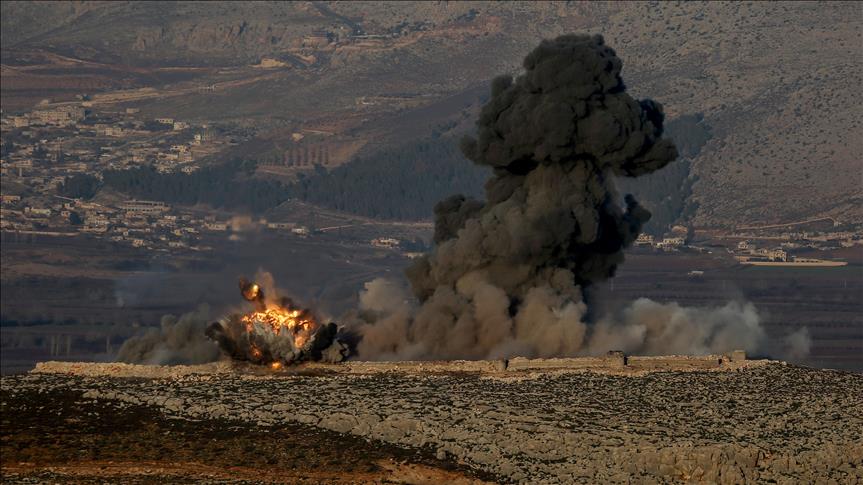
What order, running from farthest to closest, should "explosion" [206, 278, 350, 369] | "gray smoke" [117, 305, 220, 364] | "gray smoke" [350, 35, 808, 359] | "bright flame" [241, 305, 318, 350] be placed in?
"gray smoke" [350, 35, 808, 359], "gray smoke" [117, 305, 220, 364], "bright flame" [241, 305, 318, 350], "explosion" [206, 278, 350, 369]

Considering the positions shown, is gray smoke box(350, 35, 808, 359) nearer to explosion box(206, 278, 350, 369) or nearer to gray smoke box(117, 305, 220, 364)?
explosion box(206, 278, 350, 369)

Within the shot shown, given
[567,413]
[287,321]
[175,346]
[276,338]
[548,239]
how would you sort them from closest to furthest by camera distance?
[567,413] → [276,338] → [287,321] → [175,346] → [548,239]

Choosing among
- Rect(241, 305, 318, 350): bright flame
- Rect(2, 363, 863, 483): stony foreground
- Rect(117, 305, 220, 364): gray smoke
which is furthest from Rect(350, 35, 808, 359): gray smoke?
Rect(2, 363, 863, 483): stony foreground

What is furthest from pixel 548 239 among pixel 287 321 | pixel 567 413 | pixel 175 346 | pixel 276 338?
pixel 567 413

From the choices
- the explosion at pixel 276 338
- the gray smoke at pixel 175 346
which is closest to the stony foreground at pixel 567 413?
the explosion at pixel 276 338

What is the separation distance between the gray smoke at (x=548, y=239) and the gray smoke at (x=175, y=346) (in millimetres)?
7204

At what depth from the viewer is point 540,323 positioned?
102m

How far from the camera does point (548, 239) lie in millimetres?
103250

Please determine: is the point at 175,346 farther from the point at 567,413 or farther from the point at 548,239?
the point at 567,413

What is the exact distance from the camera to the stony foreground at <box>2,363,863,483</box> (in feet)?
227

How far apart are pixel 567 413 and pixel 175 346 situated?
95.1 feet

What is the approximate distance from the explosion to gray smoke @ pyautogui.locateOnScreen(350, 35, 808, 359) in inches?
126

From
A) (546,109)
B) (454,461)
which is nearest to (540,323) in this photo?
(546,109)

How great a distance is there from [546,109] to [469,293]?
30.9ft
